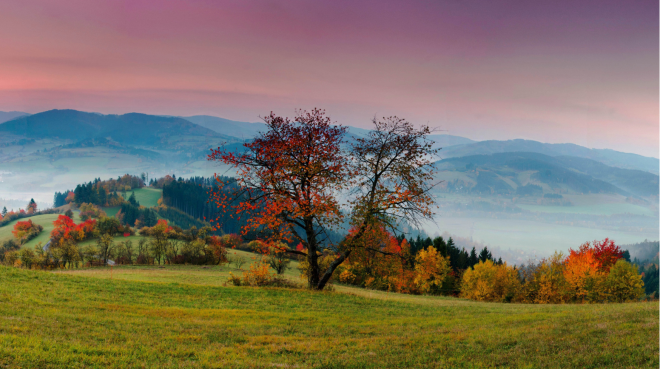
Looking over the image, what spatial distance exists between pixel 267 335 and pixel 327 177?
11394 mm

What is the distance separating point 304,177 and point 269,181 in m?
2.24

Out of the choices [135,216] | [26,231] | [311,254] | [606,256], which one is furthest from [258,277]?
[135,216]

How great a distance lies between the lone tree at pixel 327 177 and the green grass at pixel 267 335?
5.58 metres

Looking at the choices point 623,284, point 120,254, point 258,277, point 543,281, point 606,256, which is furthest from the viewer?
point 120,254

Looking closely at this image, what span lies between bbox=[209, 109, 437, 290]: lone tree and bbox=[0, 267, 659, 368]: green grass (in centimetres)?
558

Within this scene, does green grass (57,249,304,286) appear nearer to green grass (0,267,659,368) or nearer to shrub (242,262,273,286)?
shrub (242,262,273,286)

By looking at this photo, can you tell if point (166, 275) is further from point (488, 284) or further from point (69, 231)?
point (69, 231)

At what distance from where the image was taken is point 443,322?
1491 centimetres

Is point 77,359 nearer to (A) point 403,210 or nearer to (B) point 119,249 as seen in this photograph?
(A) point 403,210

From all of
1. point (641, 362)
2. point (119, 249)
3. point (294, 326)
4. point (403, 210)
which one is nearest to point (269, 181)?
point (403, 210)

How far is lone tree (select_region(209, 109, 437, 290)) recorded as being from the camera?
20594 mm

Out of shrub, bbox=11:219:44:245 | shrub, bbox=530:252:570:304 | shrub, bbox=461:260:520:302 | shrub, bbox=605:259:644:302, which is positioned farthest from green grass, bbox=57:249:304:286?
shrub, bbox=11:219:44:245

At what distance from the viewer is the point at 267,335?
11641 mm

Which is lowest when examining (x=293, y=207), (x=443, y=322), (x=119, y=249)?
(x=119, y=249)
